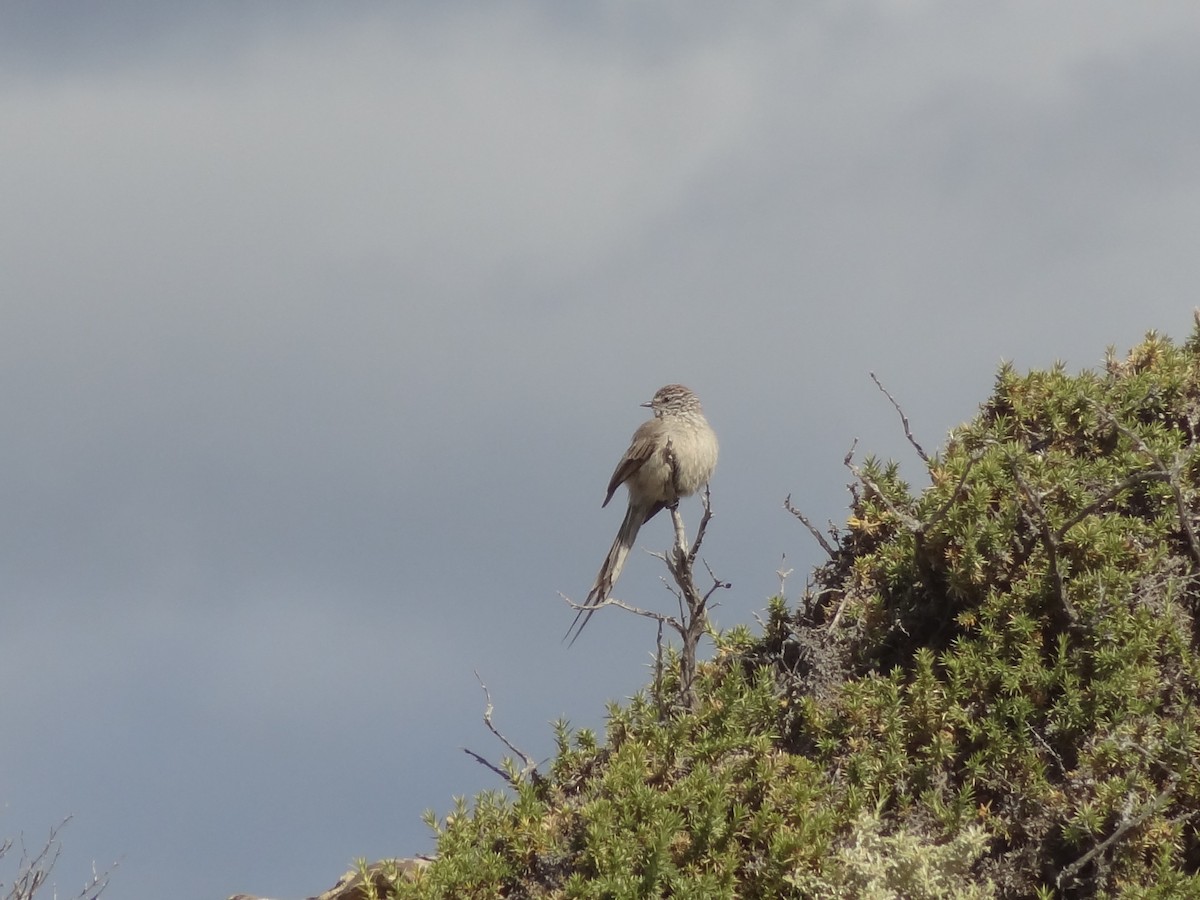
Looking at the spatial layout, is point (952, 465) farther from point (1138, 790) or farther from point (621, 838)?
point (621, 838)

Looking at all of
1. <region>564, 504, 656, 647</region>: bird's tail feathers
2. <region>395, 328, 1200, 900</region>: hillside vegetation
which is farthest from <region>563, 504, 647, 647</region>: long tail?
<region>395, 328, 1200, 900</region>: hillside vegetation

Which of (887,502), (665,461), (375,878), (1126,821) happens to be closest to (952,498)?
(887,502)

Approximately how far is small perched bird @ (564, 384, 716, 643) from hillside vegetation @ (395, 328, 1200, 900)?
17.5 feet

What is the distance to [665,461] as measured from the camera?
11.4 m

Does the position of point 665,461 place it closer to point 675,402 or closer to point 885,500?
point 675,402

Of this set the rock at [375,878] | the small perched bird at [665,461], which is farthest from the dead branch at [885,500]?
the small perched bird at [665,461]

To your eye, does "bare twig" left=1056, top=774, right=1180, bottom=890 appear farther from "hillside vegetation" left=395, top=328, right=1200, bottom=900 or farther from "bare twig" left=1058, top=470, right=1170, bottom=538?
"bare twig" left=1058, top=470, right=1170, bottom=538

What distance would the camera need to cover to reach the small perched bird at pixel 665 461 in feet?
37.8

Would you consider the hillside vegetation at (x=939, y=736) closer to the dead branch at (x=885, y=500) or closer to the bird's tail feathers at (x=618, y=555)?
the dead branch at (x=885, y=500)

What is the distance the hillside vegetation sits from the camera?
4.75 metres

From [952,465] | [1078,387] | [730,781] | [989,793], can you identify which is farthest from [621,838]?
[1078,387]

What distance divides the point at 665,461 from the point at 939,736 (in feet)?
21.1

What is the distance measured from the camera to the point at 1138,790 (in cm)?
486

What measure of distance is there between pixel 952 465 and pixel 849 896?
2115mm
